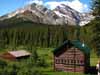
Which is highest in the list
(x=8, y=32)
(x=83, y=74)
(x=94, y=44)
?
(x=8, y=32)

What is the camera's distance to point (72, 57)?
1844 inches

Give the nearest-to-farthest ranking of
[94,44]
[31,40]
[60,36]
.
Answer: [94,44], [60,36], [31,40]

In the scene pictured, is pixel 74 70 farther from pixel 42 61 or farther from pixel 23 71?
pixel 23 71

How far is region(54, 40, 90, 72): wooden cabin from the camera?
45.6 meters

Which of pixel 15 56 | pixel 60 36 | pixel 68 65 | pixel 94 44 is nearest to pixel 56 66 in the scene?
pixel 68 65

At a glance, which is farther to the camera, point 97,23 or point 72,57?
point 72,57

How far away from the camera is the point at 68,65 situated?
155ft

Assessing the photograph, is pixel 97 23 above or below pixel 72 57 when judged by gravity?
above

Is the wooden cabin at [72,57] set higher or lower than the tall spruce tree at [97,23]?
lower

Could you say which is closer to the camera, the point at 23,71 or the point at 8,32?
the point at 23,71

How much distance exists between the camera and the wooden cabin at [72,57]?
4556cm

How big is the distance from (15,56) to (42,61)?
12.5 meters

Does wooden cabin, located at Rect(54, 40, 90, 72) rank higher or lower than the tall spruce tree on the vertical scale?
lower

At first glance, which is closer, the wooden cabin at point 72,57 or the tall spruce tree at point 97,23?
the tall spruce tree at point 97,23
